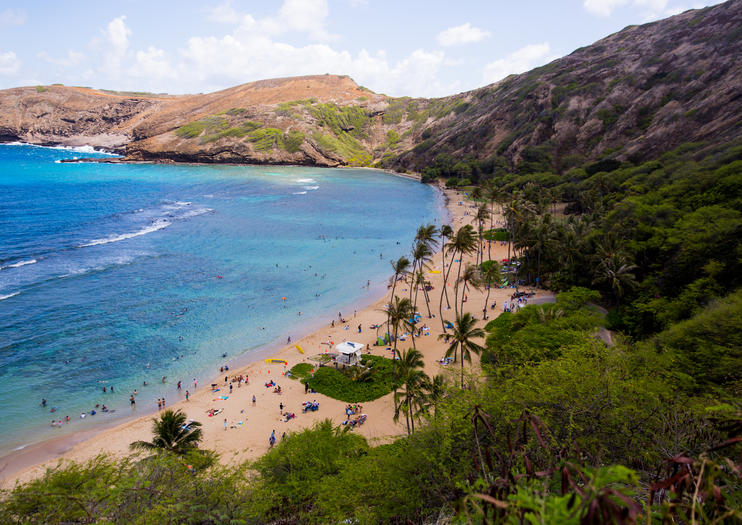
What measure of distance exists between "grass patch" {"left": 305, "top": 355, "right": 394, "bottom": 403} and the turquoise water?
1044 centimetres

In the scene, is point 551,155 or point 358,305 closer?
Answer: point 358,305

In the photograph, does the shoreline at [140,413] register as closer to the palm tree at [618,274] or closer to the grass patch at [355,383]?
the grass patch at [355,383]

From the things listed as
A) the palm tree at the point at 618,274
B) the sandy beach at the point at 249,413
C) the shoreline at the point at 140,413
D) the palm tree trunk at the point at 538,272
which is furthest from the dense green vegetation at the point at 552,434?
the palm tree trunk at the point at 538,272

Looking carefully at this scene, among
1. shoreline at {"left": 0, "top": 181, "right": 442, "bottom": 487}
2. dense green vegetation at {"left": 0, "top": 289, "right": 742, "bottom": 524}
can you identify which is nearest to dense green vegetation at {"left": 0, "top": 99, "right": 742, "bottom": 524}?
dense green vegetation at {"left": 0, "top": 289, "right": 742, "bottom": 524}

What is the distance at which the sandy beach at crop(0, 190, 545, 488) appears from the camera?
26078mm

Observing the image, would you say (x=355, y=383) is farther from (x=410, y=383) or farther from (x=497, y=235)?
(x=497, y=235)

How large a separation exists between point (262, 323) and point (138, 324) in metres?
14.5

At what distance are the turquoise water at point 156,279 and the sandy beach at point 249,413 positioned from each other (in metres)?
1.94

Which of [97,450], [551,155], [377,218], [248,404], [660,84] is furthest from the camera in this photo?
[551,155]

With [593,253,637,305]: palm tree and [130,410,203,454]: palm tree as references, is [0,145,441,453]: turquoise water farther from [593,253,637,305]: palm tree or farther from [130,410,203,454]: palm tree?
[593,253,637,305]: palm tree

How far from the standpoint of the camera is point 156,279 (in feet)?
184

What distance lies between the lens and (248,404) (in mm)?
32031

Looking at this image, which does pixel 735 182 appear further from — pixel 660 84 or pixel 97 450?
pixel 660 84

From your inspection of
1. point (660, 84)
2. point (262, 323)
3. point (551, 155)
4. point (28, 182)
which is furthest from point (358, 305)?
point (28, 182)
